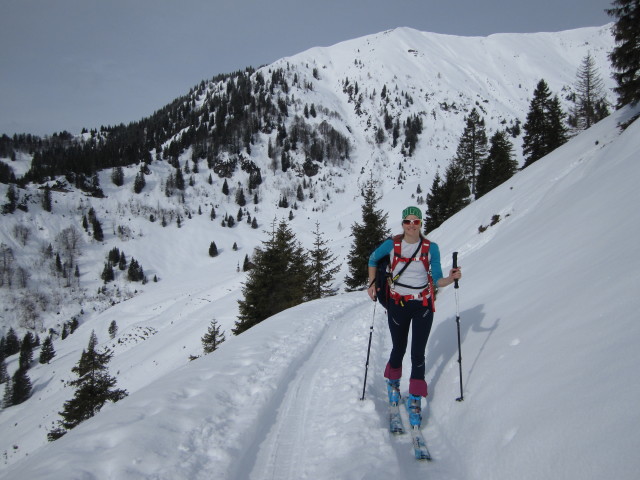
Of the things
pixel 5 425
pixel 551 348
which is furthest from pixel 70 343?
pixel 551 348

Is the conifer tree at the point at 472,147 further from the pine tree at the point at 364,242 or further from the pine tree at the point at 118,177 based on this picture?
the pine tree at the point at 118,177

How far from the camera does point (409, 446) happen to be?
3.94m

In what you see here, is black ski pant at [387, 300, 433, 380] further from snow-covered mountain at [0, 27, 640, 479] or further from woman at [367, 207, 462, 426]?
snow-covered mountain at [0, 27, 640, 479]

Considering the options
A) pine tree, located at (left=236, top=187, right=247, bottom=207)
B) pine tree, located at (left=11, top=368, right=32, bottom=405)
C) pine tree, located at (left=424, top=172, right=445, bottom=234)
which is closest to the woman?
pine tree, located at (left=424, top=172, right=445, bottom=234)

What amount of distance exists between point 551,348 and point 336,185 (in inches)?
5686

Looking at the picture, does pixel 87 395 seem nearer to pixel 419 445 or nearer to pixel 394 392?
pixel 394 392

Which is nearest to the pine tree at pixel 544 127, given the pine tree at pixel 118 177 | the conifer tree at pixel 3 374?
the conifer tree at pixel 3 374

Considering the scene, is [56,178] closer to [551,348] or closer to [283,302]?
[283,302]

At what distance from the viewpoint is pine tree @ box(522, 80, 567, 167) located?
3519 centimetres

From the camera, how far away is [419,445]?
148 inches

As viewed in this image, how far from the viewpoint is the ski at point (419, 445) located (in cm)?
360

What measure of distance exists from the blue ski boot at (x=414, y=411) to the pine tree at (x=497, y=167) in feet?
139

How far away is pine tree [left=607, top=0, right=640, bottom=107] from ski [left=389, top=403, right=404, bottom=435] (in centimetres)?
2263

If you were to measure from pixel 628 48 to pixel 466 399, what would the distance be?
76.2 feet
